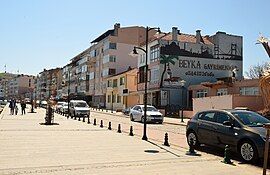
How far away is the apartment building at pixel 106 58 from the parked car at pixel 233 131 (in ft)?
192

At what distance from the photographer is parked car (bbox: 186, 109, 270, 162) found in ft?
35.5

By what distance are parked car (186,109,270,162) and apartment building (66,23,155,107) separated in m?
58.6

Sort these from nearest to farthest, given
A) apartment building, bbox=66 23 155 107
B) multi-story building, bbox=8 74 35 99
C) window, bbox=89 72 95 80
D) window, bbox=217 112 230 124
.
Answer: window, bbox=217 112 230 124, apartment building, bbox=66 23 155 107, window, bbox=89 72 95 80, multi-story building, bbox=8 74 35 99

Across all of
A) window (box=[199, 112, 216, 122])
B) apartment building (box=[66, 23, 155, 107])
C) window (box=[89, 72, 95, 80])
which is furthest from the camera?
window (box=[89, 72, 95, 80])

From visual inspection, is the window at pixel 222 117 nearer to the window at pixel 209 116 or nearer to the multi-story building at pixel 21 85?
the window at pixel 209 116

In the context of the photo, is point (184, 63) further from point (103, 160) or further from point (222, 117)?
point (103, 160)

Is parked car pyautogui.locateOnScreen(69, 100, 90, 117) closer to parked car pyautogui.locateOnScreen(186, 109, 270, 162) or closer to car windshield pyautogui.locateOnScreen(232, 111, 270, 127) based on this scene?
parked car pyautogui.locateOnScreen(186, 109, 270, 162)

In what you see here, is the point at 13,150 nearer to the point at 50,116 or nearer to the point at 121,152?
the point at 121,152

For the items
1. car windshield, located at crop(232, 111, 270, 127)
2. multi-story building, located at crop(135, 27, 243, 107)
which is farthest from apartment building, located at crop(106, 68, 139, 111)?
car windshield, located at crop(232, 111, 270, 127)

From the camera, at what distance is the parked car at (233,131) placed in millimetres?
10820

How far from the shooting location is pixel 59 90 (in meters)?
138

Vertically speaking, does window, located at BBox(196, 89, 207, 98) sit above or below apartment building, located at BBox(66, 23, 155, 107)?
below

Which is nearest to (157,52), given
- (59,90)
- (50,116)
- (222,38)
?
(222,38)

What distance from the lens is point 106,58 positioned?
2958 inches
